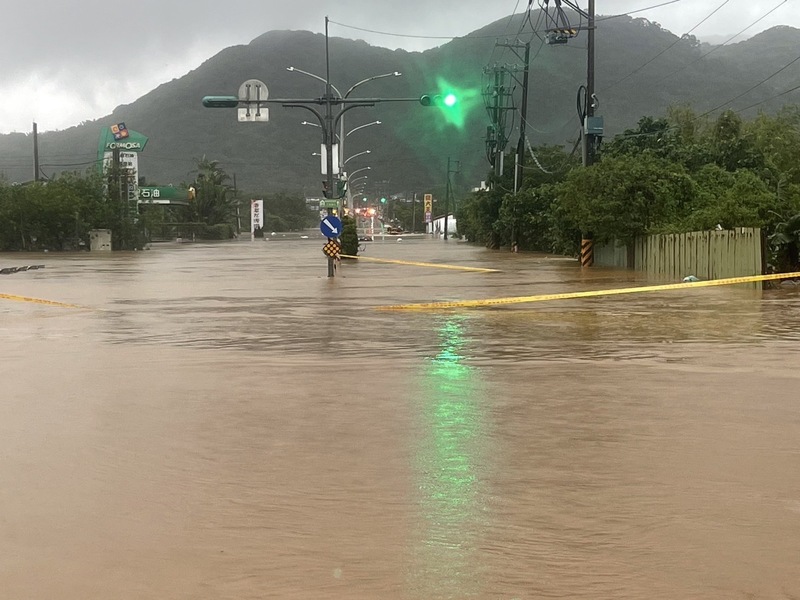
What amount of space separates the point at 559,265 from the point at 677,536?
4467cm

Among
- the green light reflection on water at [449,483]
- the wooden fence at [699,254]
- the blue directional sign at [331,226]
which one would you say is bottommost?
the green light reflection on water at [449,483]

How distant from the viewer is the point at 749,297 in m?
26.6

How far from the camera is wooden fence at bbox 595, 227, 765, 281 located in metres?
32.6

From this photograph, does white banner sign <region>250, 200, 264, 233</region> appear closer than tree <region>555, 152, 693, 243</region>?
No

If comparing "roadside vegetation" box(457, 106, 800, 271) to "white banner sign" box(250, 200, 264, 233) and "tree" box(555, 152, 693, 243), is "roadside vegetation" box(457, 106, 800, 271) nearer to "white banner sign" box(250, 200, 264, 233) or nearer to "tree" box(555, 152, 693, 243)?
"tree" box(555, 152, 693, 243)

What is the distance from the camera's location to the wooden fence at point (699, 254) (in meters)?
32.6

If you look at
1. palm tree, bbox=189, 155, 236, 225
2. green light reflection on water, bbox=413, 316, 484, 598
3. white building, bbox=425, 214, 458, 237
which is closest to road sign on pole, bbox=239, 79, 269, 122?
green light reflection on water, bbox=413, 316, 484, 598

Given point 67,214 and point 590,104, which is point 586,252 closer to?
point 590,104

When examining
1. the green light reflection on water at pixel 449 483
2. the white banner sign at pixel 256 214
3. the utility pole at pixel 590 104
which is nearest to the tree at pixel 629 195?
the utility pole at pixel 590 104

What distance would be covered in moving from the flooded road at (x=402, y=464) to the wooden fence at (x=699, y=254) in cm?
1431

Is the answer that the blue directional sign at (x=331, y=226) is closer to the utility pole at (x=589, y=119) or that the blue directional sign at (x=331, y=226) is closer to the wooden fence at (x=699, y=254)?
the wooden fence at (x=699, y=254)

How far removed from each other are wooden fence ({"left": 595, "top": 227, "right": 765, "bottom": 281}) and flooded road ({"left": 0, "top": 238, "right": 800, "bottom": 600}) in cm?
1431

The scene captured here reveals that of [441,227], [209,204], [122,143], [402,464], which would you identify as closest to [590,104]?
[402,464]

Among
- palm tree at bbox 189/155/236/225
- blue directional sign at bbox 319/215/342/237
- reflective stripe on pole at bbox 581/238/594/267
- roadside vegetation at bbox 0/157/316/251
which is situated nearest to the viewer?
blue directional sign at bbox 319/215/342/237
